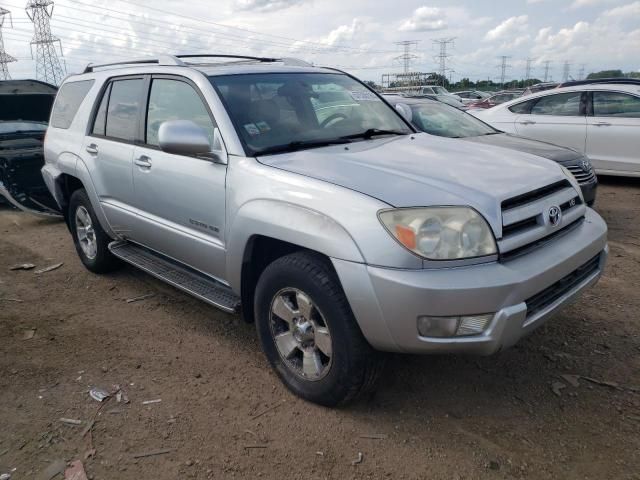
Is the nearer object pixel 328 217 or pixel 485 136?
pixel 328 217

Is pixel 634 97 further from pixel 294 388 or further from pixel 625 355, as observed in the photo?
pixel 294 388

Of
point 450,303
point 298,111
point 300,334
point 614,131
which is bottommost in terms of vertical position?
point 300,334

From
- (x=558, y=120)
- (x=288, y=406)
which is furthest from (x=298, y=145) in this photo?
(x=558, y=120)

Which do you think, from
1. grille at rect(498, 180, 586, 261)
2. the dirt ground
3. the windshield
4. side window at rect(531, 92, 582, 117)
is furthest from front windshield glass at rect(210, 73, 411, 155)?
the windshield

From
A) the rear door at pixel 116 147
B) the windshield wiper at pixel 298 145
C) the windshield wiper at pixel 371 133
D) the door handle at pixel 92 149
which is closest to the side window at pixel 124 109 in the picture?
the rear door at pixel 116 147

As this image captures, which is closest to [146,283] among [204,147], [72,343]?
[72,343]

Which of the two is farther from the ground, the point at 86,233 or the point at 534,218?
the point at 534,218

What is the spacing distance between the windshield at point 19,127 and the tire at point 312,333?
672cm

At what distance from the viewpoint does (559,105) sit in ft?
27.5

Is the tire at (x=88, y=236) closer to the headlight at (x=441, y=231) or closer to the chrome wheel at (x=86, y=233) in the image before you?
the chrome wheel at (x=86, y=233)

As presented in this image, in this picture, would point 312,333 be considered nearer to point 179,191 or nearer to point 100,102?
point 179,191

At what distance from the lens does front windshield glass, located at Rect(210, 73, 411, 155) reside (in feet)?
10.7

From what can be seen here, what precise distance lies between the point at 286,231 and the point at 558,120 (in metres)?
6.92

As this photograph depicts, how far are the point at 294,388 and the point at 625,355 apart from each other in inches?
81.0
